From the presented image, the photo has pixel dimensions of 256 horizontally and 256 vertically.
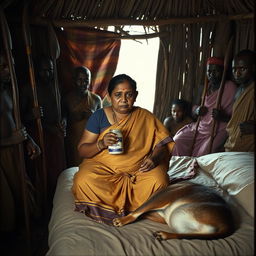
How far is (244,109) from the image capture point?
3100 mm

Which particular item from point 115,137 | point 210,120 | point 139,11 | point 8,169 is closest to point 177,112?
point 210,120

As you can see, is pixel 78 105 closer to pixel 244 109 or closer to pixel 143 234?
pixel 244 109

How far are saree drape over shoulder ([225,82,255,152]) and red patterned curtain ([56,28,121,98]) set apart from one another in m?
1.91

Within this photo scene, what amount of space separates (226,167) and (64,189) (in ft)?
4.43

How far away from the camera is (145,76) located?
15.1 ft

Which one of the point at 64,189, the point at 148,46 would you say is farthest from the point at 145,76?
the point at 64,189

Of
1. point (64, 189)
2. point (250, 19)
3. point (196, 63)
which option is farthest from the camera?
point (196, 63)

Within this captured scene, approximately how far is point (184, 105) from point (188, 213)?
101 inches

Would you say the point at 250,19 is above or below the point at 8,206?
above

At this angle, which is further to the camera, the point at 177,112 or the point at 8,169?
the point at 177,112

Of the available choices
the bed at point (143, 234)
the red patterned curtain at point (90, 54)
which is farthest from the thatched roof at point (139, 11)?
the bed at point (143, 234)

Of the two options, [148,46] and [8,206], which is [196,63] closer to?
[148,46]

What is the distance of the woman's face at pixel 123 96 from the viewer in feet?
7.98

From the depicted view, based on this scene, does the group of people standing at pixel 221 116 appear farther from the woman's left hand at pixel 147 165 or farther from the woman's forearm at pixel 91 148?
the woman's forearm at pixel 91 148
